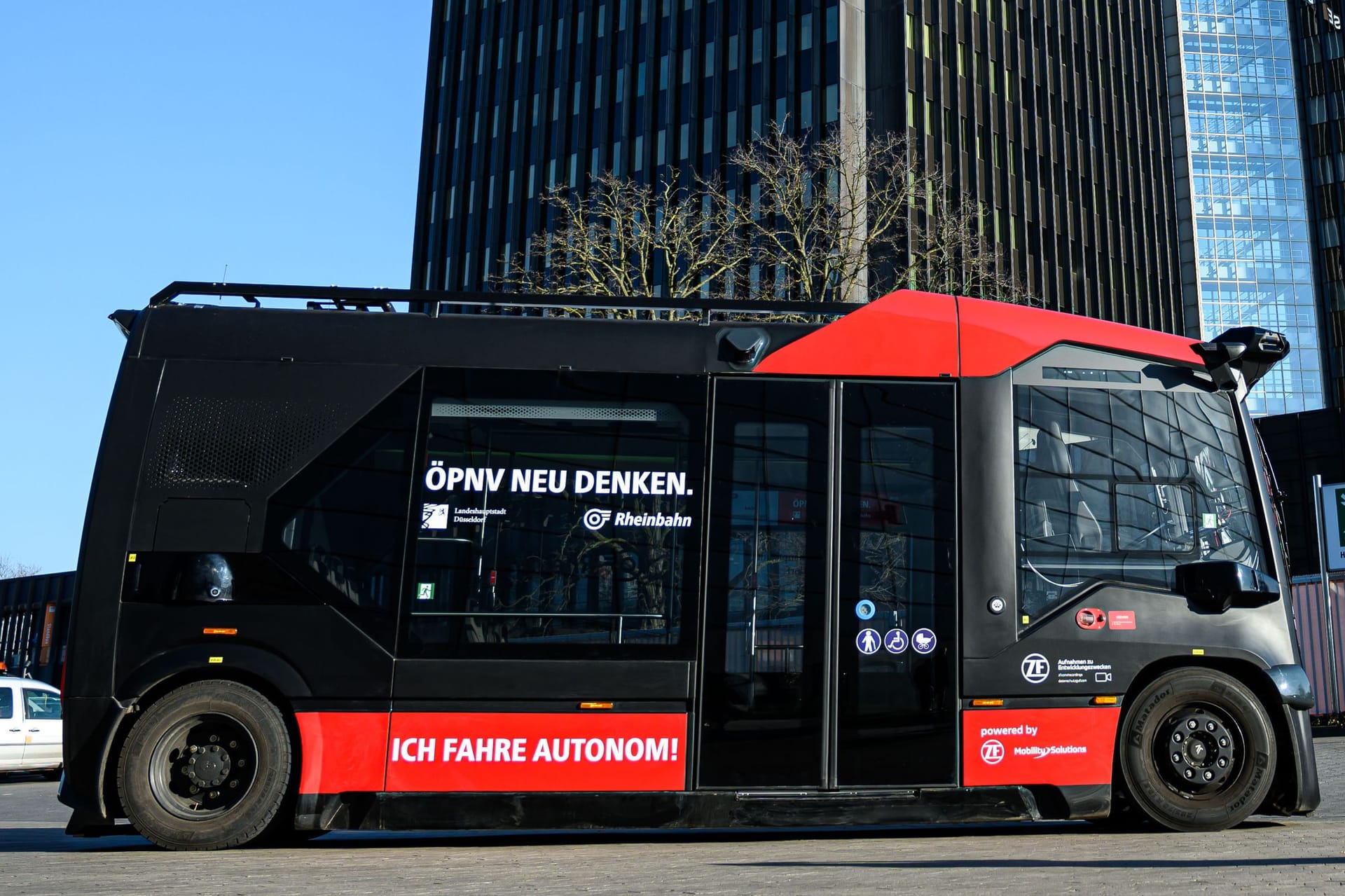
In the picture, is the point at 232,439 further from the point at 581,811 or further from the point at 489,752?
the point at 581,811

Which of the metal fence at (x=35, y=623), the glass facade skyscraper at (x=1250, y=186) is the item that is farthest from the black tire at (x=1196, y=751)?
the glass facade skyscraper at (x=1250, y=186)

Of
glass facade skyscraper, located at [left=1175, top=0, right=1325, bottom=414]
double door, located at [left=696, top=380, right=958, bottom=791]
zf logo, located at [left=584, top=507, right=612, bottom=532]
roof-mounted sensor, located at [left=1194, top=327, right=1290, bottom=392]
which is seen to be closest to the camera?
double door, located at [left=696, top=380, right=958, bottom=791]

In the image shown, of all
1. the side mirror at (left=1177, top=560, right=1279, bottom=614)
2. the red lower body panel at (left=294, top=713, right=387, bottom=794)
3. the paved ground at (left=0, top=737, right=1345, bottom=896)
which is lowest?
the paved ground at (left=0, top=737, right=1345, bottom=896)

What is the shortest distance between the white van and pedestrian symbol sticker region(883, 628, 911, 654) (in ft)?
57.4

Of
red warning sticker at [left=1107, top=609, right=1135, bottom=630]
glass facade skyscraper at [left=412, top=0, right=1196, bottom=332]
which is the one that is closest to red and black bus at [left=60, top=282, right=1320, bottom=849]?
red warning sticker at [left=1107, top=609, right=1135, bottom=630]

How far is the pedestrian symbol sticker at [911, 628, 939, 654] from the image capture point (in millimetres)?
8344

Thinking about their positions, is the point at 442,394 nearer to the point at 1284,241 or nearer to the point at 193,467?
the point at 193,467

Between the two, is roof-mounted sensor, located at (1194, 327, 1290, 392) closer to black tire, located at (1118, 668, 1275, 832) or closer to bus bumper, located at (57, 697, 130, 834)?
black tire, located at (1118, 668, 1275, 832)

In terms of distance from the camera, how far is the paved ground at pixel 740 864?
232 inches

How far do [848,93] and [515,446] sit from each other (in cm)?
4441

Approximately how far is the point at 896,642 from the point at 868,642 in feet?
0.59

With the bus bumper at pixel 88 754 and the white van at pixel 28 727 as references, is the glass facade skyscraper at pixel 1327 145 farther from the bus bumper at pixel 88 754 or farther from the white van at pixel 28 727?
the bus bumper at pixel 88 754

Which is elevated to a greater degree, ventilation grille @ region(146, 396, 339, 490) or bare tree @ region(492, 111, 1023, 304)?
bare tree @ region(492, 111, 1023, 304)

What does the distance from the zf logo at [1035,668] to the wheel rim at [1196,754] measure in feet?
2.75
